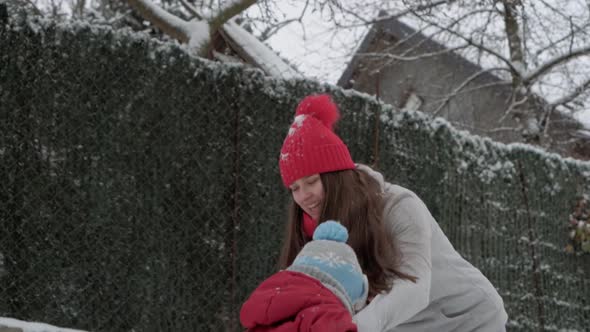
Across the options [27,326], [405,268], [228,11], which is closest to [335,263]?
[405,268]

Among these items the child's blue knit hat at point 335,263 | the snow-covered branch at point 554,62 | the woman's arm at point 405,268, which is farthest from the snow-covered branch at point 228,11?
the snow-covered branch at point 554,62

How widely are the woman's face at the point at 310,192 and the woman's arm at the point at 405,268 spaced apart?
0.85 ft

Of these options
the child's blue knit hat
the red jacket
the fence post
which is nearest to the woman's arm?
the child's blue knit hat

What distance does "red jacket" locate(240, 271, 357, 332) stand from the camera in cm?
153

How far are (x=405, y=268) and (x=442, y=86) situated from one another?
12644 mm

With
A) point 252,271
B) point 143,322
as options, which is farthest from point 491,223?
point 143,322

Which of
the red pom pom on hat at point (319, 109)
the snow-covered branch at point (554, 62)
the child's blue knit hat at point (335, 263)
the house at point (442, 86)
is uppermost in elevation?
the snow-covered branch at point (554, 62)

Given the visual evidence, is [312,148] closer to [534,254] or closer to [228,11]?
[228,11]

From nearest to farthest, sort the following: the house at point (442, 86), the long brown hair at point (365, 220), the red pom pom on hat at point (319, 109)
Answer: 1. the long brown hair at point (365, 220)
2. the red pom pom on hat at point (319, 109)
3. the house at point (442, 86)

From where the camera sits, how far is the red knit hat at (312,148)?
2.37m

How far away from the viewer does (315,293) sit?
1594mm

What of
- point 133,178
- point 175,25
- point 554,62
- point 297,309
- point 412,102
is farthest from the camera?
point 412,102

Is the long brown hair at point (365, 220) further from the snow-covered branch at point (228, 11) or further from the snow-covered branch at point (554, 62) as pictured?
the snow-covered branch at point (554, 62)

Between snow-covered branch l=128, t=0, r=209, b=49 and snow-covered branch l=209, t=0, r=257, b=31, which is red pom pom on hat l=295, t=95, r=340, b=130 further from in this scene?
snow-covered branch l=128, t=0, r=209, b=49
